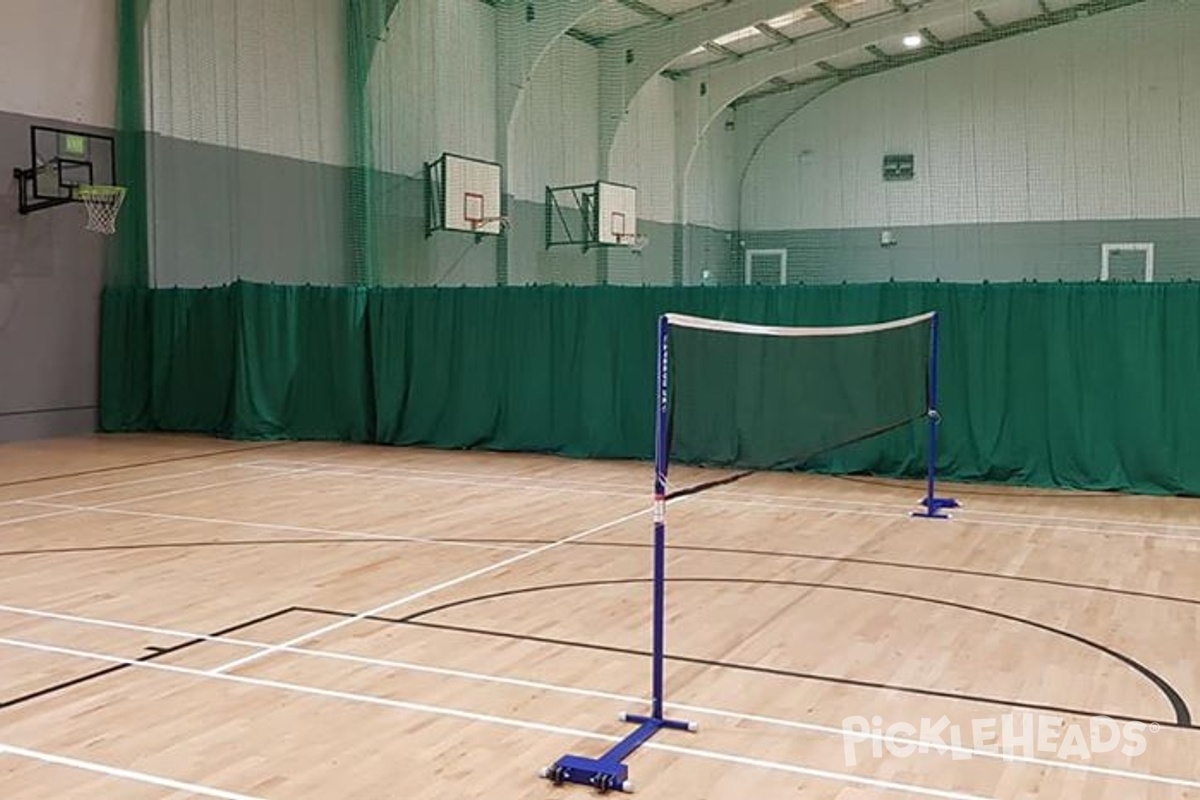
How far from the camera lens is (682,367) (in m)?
10.2

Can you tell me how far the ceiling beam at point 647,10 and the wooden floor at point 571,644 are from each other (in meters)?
11.4

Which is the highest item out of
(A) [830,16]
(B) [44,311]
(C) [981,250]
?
(A) [830,16]

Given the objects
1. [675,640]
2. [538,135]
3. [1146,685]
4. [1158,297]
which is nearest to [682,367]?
[1158,297]

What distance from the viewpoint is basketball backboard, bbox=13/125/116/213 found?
44.6 feet

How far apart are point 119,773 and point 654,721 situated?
1813 millimetres

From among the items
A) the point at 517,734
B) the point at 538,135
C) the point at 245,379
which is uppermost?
the point at 538,135

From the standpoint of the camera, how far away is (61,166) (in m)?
13.9

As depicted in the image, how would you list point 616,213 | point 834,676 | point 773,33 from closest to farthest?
point 834,676 → point 616,213 → point 773,33

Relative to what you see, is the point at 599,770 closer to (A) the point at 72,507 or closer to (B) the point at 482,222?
(A) the point at 72,507

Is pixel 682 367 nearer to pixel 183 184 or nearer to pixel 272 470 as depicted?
pixel 272 470

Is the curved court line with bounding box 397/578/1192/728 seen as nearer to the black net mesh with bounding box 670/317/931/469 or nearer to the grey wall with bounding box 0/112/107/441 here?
the black net mesh with bounding box 670/317/931/469

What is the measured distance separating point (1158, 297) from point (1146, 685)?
6531 millimetres

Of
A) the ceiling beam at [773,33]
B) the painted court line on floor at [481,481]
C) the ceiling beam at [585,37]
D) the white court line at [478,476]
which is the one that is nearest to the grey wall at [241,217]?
the white court line at [478,476]

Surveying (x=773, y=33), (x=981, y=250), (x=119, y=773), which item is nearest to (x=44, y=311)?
(x=119, y=773)
